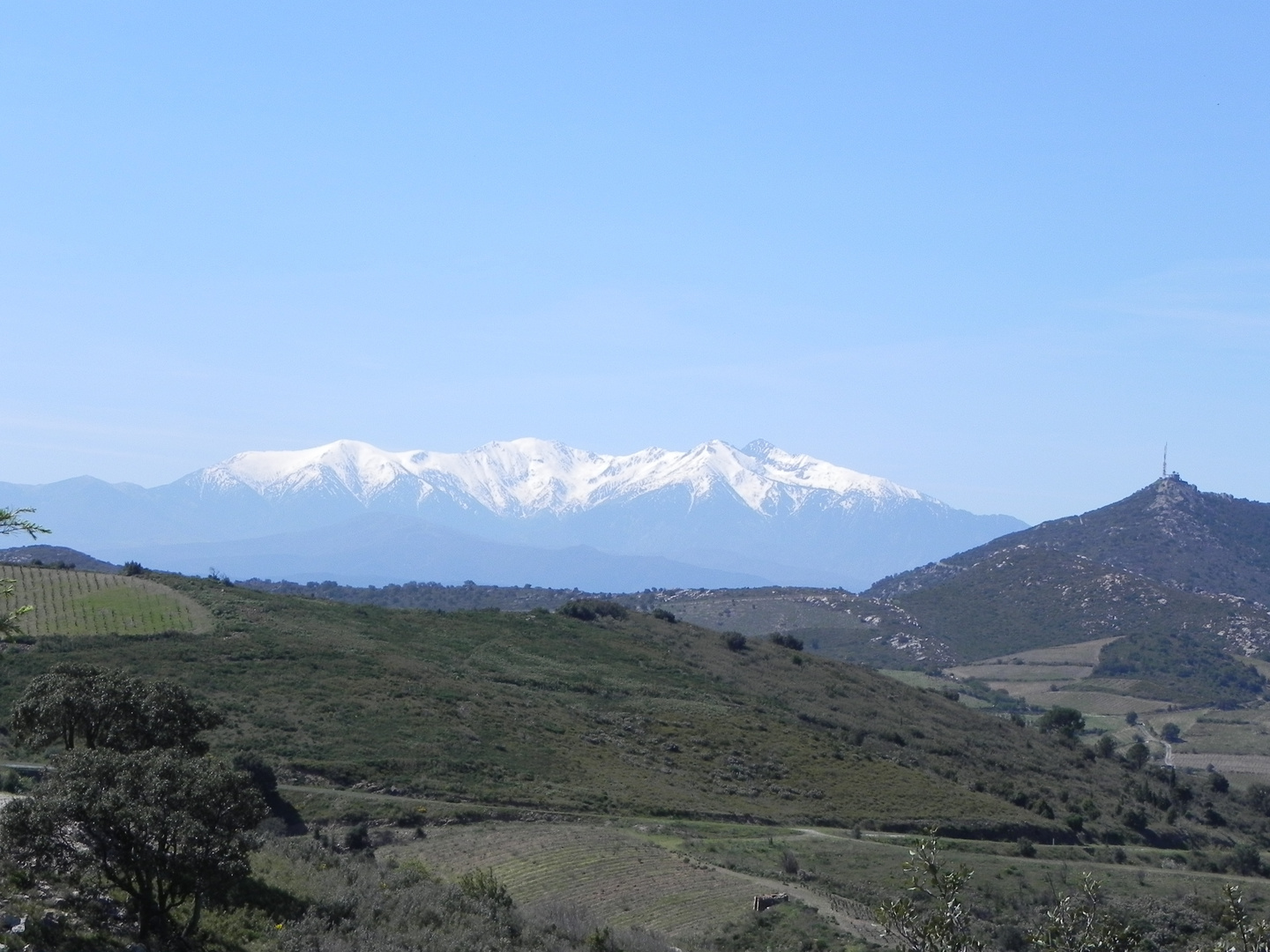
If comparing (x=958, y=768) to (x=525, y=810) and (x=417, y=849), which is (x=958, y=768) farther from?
(x=417, y=849)

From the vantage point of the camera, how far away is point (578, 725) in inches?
2135

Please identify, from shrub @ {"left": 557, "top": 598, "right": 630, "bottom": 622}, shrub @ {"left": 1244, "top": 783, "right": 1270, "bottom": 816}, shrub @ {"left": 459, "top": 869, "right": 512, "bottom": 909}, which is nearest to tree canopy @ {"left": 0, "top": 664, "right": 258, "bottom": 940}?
shrub @ {"left": 459, "top": 869, "right": 512, "bottom": 909}

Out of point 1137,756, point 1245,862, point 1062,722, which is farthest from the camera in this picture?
point 1062,722

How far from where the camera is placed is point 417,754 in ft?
143

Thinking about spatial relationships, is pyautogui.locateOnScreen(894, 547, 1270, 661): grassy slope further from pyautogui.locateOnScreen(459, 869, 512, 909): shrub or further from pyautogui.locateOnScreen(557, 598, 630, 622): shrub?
pyautogui.locateOnScreen(459, 869, 512, 909): shrub

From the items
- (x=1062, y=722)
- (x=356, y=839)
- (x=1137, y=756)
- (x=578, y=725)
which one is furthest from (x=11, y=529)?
(x=1062, y=722)

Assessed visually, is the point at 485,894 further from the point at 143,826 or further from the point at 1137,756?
the point at 1137,756

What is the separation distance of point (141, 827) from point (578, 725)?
38.6 metres

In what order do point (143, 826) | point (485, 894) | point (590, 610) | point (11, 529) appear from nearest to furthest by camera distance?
point (11, 529)
point (143, 826)
point (485, 894)
point (590, 610)

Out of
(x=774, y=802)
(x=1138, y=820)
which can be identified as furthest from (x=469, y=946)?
(x=1138, y=820)

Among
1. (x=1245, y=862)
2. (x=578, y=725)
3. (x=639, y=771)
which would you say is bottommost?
(x=1245, y=862)

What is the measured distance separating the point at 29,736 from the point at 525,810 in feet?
61.0

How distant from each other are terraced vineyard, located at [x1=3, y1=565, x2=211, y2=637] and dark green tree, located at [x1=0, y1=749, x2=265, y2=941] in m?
40.0

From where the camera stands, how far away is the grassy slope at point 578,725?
43969 millimetres
